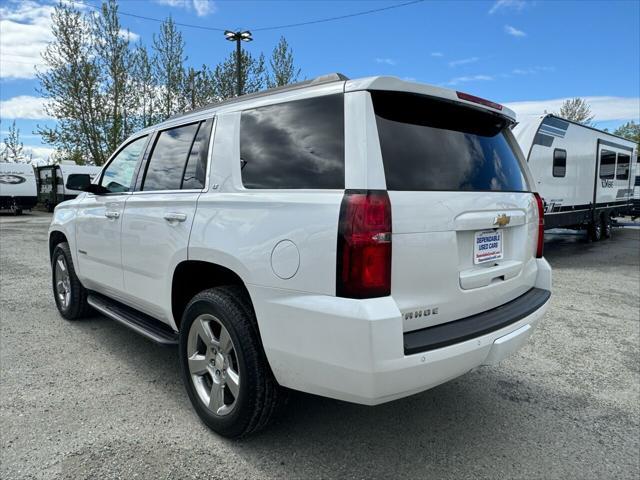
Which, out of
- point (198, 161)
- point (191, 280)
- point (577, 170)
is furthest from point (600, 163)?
point (191, 280)

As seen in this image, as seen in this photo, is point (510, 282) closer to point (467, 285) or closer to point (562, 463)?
point (467, 285)

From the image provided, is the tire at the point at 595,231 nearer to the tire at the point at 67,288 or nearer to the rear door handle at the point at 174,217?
the tire at the point at 67,288

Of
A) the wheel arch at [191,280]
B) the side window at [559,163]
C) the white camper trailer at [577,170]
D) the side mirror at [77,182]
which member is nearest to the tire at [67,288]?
the side mirror at [77,182]

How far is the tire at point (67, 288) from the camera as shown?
181 inches

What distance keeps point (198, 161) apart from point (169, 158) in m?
0.49

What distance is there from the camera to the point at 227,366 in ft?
8.42

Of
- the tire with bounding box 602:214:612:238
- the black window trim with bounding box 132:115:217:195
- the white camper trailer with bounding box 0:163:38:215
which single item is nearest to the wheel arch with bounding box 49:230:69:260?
the black window trim with bounding box 132:115:217:195

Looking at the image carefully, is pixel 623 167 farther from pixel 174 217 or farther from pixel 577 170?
pixel 174 217

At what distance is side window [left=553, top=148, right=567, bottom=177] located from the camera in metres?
9.66

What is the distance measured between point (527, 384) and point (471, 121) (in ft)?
6.83

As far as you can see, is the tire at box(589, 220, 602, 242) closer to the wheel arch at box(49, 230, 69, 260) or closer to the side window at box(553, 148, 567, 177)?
the side window at box(553, 148, 567, 177)

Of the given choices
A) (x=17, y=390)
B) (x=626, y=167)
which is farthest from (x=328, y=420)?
(x=626, y=167)

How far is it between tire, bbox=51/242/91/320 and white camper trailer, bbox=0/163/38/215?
21029mm

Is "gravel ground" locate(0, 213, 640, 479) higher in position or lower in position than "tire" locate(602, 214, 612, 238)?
lower
